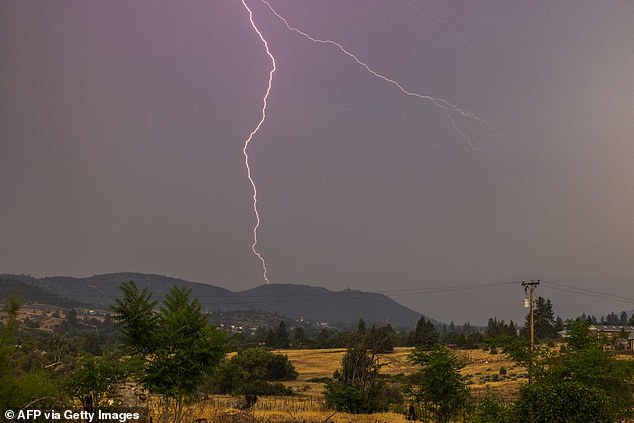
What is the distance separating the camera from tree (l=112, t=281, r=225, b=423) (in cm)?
1683

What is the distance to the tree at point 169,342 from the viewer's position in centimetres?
1683

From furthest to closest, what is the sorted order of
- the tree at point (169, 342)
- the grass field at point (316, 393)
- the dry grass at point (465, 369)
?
the dry grass at point (465, 369), the grass field at point (316, 393), the tree at point (169, 342)

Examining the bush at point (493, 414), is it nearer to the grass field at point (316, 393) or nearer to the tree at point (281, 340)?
the grass field at point (316, 393)

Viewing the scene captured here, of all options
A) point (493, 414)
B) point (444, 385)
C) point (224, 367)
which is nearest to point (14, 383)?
point (493, 414)

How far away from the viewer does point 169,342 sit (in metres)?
17.1

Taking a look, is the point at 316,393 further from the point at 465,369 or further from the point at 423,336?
the point at 423,336

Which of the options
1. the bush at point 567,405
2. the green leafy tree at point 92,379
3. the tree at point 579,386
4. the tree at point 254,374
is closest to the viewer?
the bush at point 567,405

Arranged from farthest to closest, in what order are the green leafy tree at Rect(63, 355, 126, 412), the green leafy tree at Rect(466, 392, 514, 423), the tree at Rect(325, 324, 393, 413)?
the tree at Rect(325, 324, 393, 413) < the green leafy tree at Rect(63, 355, 126, 412) < the green leafy tree at Rect(466, 392, 514, 423)

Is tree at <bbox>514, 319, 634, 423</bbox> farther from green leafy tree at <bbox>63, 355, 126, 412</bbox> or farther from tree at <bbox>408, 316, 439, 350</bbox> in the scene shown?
tree at <bbox>408, 316, 439, 350</bbox>

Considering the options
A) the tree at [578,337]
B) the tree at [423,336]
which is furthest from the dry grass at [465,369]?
the tree at [423,336]

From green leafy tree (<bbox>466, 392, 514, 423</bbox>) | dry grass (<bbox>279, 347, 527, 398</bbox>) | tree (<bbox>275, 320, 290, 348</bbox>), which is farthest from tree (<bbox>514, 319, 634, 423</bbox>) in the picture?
tree (<bbox>275, 320, 290, 348</bbox>)

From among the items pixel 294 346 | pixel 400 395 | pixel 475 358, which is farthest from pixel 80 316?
pixel 400 395

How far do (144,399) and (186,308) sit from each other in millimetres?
7079

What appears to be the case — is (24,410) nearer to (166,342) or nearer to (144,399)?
(166,342)
